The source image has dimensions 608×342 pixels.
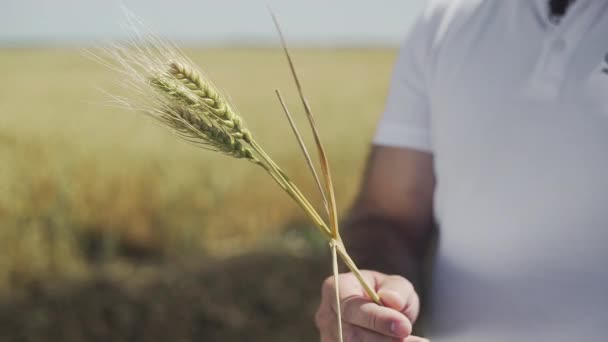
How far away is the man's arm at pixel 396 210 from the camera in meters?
0.98

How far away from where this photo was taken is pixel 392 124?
987 mm

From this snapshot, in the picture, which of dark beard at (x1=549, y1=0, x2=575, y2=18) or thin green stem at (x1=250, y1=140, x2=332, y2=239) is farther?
dark beard at (x1=549, y1=0, x2=575, y2=18)

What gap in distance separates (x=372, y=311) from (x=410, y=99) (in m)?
0.50

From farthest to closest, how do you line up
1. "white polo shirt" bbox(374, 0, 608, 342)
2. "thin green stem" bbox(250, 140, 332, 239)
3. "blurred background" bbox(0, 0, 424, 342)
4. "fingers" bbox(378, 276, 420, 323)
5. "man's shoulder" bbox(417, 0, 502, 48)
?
"blurred background" bbox(0, 0, 424, 342), "man's shoulder" bbox(417, 0, 502, 48), "white polo shirt" bbox(374, 0, 608, 342), "fingers" bbox(378, 276, 420, 323), "thin green stem" bbox(250, 140, 332, 239)

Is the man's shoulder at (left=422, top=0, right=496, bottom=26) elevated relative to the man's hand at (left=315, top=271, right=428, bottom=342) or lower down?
elevated

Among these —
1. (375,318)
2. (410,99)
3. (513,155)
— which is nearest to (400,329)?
(375,318)

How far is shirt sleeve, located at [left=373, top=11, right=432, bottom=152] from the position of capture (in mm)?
961

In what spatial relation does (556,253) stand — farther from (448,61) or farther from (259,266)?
(259,266)

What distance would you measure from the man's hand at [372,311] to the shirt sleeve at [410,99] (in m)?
0.37

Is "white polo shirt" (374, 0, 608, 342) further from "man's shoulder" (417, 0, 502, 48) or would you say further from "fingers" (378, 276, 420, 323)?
"fingers" (378, 276, 420, 323)

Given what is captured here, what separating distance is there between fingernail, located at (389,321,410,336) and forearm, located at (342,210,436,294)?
39cm

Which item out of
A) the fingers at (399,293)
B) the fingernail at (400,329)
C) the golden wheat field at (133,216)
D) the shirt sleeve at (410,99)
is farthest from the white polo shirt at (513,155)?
the golden wheat field at (133,216)

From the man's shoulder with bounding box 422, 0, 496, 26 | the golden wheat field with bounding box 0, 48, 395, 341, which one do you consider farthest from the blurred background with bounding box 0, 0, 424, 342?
the man's shoulder with bounding box 422, 0, 496, 26

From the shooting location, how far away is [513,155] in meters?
0.85
